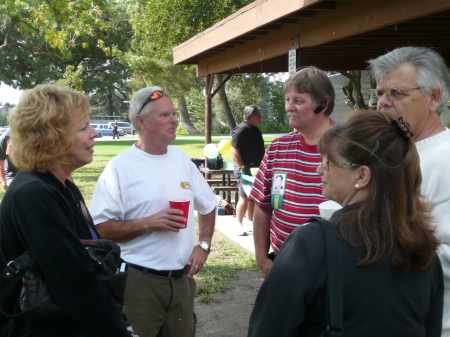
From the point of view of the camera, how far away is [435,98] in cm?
225

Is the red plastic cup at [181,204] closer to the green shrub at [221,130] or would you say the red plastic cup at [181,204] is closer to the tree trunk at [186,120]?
the green shrub at [221,130]

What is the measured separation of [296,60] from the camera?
6547mm

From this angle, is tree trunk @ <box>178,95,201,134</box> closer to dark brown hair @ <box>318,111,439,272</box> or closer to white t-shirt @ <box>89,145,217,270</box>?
white t-shirt @ <box>89,145,217,270</box>

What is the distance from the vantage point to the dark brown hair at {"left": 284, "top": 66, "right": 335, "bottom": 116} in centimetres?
284

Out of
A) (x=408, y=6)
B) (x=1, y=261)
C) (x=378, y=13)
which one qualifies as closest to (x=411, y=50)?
(x=1, y=261)

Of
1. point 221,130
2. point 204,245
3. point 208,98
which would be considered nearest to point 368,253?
point 204,245

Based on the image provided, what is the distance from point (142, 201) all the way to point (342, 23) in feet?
12.8

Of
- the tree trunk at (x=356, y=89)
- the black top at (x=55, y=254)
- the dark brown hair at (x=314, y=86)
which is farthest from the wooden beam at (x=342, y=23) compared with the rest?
the tree trunk at (x=356, y=89)

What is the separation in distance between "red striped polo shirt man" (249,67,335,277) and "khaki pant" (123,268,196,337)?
21.3 inches

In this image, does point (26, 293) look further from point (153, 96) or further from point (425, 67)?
point (425, 67)

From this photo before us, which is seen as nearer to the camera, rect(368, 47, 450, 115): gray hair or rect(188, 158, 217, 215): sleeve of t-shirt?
rect(368, 47, 450, 115): gray hair

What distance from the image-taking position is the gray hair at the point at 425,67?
7.29ft

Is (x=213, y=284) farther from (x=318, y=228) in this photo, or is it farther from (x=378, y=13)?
(x=318, y=228)

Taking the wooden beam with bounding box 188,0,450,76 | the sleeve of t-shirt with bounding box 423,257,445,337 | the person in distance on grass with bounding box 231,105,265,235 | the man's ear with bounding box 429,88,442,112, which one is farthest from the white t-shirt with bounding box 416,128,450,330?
the person in distance on grass with bounding box 231,105,265,235
